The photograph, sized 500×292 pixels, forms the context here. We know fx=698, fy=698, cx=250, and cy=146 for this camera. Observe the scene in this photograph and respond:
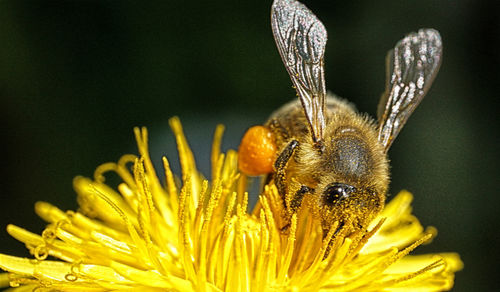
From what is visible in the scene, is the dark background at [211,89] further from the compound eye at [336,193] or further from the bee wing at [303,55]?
the compound eye at [336,193]

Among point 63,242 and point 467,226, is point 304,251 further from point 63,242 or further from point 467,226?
point 467,226

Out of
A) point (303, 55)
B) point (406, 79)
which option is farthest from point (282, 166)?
point (406, 79)

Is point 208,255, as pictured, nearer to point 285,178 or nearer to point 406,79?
point 285,178

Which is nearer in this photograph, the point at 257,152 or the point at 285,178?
the point at 285,178

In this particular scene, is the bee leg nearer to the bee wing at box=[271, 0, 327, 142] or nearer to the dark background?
the bee wing at box=[271, 0, 327, 142]

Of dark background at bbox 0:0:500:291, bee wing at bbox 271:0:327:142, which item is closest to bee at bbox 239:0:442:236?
bee wing at bbox 271:0:327:142

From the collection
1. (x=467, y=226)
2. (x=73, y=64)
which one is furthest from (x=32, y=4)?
(x=467, y=226)

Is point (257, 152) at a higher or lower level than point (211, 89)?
lower

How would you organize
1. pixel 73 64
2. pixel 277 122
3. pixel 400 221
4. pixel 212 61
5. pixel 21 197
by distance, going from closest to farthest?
1. pixel 277 122
2. pixel 400 221
3. pixel 21 197
4. pixel 73 64
5. pixel 212 61
